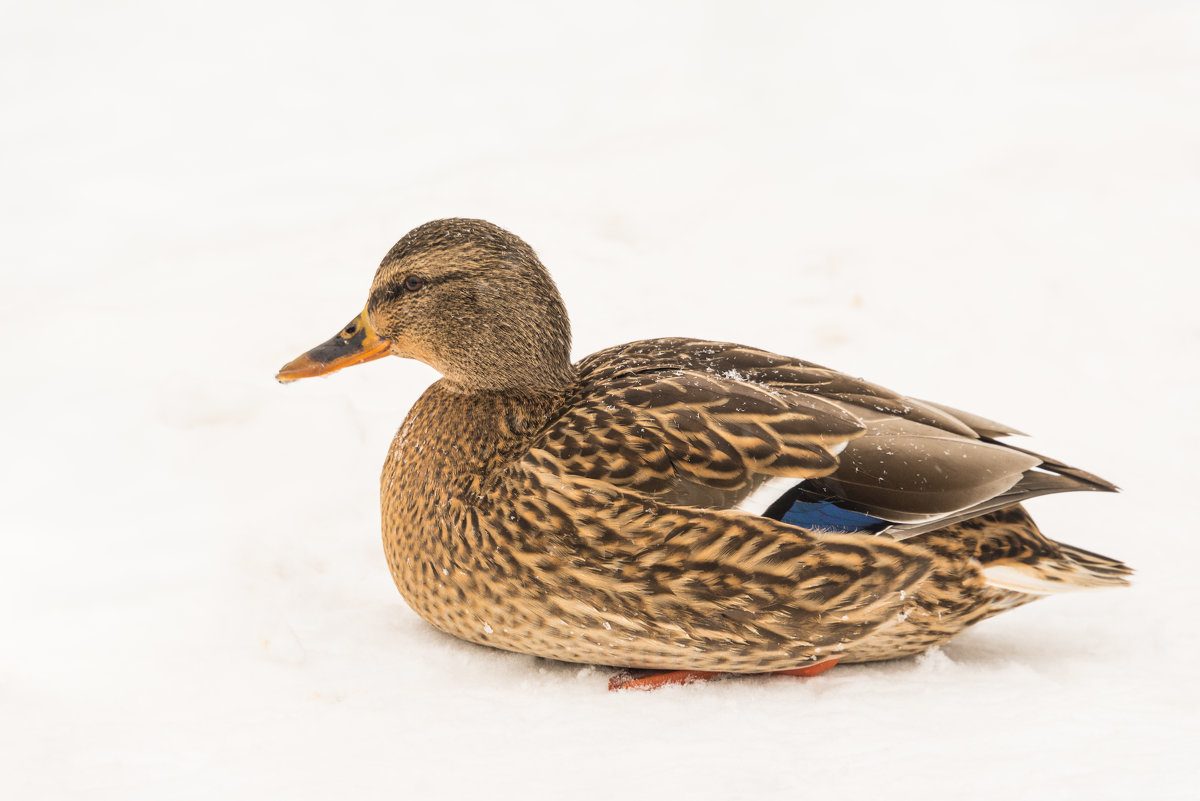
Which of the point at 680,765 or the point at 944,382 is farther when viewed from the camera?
the point at 944,382

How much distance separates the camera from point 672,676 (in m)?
3.50

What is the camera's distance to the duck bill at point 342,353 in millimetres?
3848

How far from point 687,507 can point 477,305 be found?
3.07ft

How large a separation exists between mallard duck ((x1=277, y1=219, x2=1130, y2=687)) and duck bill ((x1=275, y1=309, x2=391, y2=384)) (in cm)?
20

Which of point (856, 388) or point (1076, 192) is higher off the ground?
point (1076, 192)

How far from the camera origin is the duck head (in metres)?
3.74

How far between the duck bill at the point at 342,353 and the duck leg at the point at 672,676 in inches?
49.3

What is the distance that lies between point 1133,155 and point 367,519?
5088 millimetres

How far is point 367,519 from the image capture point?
439 cm

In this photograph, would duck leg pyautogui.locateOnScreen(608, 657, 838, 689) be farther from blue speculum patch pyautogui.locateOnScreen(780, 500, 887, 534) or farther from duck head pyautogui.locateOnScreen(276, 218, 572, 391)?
duck head pyautogui.locateOnScreen(276, 218, 572, 391)

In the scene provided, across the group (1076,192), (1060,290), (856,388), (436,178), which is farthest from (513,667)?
(1076,192)

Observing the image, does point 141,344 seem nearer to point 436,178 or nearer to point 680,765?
point 436,178

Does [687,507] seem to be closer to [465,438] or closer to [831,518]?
[831,518]

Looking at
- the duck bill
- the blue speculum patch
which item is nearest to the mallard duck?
the blue speculum patch
